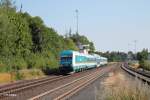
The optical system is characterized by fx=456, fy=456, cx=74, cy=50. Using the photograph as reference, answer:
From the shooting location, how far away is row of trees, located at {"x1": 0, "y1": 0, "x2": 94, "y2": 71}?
52.9 metres

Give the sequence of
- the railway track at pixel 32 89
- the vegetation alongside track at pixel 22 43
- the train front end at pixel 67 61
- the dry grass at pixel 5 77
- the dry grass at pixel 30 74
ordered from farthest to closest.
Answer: the train front end at pixel 67 61
the vegetation alongside track at pixel 22 43
the dry grass at pixel 30 74
the dry grass at pixel 5 77
the railway track at pixel 32 89

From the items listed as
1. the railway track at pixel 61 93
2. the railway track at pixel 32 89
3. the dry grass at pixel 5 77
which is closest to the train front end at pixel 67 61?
the dry grass at pixel 5 77

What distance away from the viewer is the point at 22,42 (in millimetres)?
68375

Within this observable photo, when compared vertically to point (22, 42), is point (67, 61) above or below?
below

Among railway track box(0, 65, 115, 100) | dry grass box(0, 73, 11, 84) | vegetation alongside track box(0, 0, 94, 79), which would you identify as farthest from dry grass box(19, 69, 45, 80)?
railway track box(0, 65, 115, 100)

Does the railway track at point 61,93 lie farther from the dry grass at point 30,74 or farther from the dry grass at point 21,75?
the dry grass at point 30,74

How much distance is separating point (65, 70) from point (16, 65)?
8.04 metres

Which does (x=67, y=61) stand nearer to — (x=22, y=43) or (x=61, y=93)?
(x=22, y=43)

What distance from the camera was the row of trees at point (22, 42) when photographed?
52.9 metres

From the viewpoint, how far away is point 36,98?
22438 mm

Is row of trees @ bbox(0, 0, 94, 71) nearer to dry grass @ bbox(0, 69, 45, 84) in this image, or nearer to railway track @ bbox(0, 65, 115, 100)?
dry grass @ bbox(0, 69, 45, 84)

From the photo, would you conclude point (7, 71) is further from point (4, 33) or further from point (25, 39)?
point (25, 39)

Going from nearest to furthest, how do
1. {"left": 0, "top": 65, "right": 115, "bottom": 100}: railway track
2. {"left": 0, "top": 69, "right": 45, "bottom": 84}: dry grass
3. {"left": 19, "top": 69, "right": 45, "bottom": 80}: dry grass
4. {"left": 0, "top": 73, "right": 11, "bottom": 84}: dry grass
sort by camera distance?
{"left": 0, "top": 65, "right": 115, "bottom": 100}: railway track → {"left": 0, "top": 73, "right": 11, "bottom": 84}: dry grass → {"left": 0, "top": 69, "right": 45, "bottom": 84}: dry grass → {"left": 19, "top": 69, "right": 45, "bottom": 80}: dry grass

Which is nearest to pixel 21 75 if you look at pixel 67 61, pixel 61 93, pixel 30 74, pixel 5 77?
pixel 30 74
